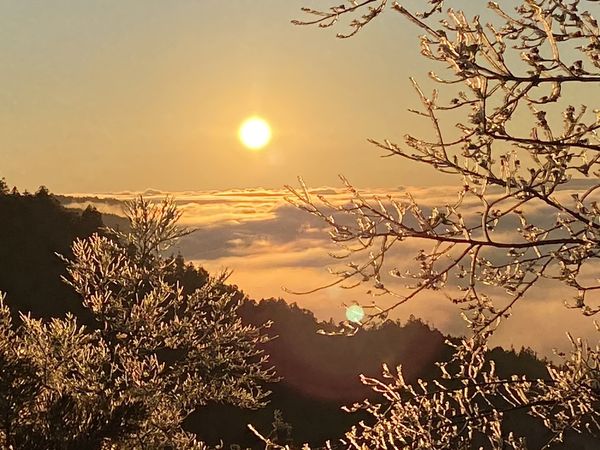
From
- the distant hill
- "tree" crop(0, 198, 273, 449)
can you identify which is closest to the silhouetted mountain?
the distant hill

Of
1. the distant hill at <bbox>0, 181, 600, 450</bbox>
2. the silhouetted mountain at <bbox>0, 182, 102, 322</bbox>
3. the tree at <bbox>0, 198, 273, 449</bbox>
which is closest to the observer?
the tree at <bbox>0, 198, 273, 449</bbox>

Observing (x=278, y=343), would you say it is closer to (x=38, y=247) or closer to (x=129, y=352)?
(x=38, y=247)

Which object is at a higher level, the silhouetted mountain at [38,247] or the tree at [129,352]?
the silhouetted mountain at [38,247]

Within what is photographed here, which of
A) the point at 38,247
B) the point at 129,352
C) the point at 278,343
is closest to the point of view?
the point at 129,352

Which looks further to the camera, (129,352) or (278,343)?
(278,343)

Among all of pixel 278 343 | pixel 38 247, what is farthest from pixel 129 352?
pixel 278 343

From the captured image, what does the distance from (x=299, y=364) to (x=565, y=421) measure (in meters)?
61.7

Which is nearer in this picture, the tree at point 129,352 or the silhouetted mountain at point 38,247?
the tree at point 129,352

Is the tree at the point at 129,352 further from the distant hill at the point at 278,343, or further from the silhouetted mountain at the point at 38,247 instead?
the silhouetted mountain at the point at 38,247

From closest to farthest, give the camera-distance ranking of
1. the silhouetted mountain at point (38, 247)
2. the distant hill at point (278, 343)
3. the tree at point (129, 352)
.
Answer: the tree at point (129, 352), the silhouetted mountain at point (38, 247), the distant hill at point (278, 343)

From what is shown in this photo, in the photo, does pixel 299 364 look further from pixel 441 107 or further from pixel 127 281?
pixel 441 107

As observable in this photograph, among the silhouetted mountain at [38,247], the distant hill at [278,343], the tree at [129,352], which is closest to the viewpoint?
the tree at [129,352]

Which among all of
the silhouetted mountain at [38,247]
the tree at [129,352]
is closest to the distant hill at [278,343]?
the silhouetted mountain at [38,247]

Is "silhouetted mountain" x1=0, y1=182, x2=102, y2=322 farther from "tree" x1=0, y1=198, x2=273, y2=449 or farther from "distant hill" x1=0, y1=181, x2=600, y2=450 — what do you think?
A: "tree" x1=0, y1=198, x2=273, y2=449
